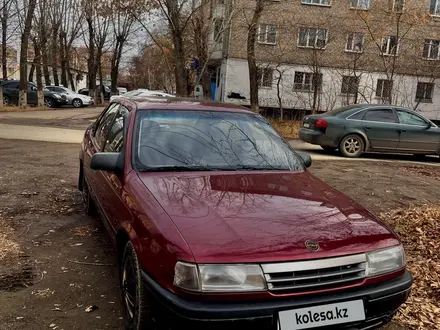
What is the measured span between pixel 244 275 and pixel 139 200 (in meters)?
0.97

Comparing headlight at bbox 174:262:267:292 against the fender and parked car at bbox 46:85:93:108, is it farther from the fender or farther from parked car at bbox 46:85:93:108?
parked car at bbox 46:85:93:108

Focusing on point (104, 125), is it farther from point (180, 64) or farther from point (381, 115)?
point (180, 64)

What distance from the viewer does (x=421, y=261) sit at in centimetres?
402

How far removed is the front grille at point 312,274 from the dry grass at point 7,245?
280 centimetres

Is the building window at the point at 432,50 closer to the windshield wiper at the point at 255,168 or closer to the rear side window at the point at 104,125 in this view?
the rear side window at the point at 104,125

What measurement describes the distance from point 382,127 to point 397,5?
15.5 m

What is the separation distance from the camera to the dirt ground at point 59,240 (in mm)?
3055

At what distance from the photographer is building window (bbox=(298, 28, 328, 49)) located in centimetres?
2662

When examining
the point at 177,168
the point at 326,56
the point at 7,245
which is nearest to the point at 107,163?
the point at 177,168

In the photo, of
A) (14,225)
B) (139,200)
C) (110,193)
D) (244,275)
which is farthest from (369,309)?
(14,225)

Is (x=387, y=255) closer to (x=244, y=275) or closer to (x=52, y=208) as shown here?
(x=244, y=275)

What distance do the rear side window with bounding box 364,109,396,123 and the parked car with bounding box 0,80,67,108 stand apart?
22942mm

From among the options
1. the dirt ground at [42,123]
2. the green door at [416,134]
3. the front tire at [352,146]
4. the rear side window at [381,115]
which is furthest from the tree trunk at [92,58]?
the green door at [416,134]

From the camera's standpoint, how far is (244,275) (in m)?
2.19
